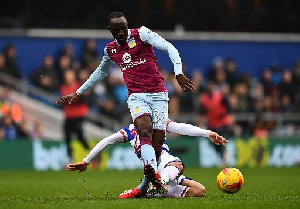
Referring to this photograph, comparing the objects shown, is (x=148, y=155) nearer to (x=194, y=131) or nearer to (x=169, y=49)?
(x=194, y=131)

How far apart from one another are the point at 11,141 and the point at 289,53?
10.7m

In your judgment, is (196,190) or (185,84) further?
(196,190)

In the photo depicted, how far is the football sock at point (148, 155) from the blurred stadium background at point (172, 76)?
453 inches

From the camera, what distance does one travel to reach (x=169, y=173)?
10.2 metres

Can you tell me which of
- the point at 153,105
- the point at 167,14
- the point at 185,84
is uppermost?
the point at 167,14

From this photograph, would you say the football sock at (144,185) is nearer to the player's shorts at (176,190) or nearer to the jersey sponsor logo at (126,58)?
the player's shorts at (176,190)

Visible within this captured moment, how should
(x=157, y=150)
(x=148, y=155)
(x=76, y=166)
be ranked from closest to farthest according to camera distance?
(x=148, y=155), (x=157, y=150), (x=76, y=166)

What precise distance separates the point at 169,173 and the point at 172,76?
43.6 ft

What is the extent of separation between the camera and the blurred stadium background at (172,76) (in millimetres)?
21812

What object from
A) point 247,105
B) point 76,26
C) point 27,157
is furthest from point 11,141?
point 247,105

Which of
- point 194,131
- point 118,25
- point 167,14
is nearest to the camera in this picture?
point 118,25

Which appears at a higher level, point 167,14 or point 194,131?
point 167,14

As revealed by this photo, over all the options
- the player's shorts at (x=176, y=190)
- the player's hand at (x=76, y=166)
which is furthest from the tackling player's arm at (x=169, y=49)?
the player's hand at (x=76, y=166)

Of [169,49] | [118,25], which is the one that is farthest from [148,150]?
[118,25]
